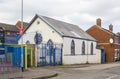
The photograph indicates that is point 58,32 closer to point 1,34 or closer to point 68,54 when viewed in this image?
point 68,54

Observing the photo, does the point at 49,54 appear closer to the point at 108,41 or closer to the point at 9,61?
the point at 9,61

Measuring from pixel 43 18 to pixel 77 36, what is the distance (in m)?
6.18

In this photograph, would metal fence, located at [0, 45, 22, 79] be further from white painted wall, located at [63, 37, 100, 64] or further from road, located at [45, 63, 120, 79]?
white painted wall, located at [63, 37, 100, 64]

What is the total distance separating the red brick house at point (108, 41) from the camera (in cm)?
5799

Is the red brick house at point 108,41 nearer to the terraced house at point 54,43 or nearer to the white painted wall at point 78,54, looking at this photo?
the white painted wall at point 78,54

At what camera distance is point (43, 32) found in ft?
136

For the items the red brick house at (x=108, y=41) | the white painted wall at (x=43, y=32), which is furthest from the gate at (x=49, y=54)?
the red brick house at (x=108, y=41)

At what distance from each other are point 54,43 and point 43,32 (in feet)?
12.5

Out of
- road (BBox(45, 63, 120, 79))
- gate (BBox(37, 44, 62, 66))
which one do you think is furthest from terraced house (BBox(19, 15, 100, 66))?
road (BBox(45, 63, 120, 79))

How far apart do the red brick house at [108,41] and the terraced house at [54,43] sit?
10.9 metres

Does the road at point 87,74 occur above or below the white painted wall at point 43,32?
below

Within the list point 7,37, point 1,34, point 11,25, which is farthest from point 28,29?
point 11,25

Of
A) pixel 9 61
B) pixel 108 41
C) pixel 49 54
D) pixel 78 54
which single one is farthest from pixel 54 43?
pixel 108 41

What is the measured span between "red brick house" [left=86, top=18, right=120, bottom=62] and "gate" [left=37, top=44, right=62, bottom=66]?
73.9 feet
